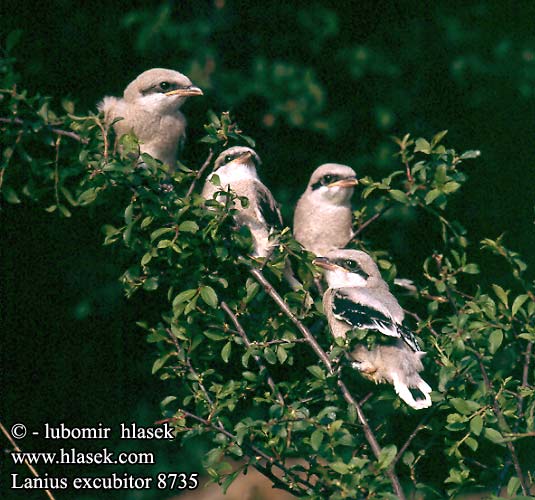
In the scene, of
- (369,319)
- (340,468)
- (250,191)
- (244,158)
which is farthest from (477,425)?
(244,158)

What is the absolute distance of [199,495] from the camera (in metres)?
4.98

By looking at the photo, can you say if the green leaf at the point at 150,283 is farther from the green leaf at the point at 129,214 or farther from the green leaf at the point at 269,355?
the green leaf at the point at 269,355

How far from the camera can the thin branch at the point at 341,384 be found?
2.77m

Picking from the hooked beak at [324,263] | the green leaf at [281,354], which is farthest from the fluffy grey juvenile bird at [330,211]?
the green leaf at [281,354]

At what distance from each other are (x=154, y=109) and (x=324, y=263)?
3.37ft

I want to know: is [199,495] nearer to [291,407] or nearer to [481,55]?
[291,407]

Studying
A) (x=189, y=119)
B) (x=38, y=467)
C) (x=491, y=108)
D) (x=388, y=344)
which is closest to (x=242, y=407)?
(x=388, y=344)

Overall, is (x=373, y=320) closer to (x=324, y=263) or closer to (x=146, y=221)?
(x=324, y=263)

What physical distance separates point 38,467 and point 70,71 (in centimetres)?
204

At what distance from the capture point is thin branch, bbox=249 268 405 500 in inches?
109

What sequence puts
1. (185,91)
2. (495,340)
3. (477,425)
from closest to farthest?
(477,425)
(495,340)
(185,91)

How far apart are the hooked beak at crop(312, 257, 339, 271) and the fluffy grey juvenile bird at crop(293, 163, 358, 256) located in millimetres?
379

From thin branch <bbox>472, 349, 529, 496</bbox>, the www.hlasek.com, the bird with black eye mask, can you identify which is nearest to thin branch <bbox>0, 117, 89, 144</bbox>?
the bird with black eye mask

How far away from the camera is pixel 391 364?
319 centimetres
